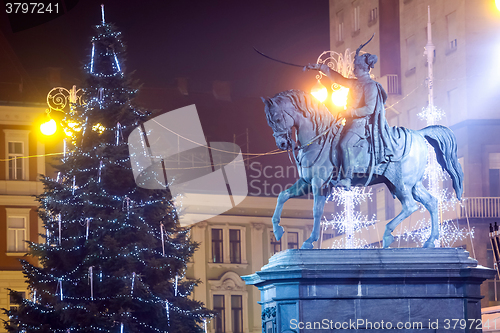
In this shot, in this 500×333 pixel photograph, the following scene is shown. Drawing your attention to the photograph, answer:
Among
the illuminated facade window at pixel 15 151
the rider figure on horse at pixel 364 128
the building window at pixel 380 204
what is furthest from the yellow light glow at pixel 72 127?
the building window at pixel 380 204

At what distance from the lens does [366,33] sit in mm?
36906

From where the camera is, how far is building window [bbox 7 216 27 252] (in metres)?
35.4

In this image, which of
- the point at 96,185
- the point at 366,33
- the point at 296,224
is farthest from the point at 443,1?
the point at 96,185

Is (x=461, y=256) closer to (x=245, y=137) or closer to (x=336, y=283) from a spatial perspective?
(x=336, y=283)

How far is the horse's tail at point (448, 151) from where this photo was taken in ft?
38.5

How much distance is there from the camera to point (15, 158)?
36.1 meters

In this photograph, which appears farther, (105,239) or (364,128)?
(105,239)

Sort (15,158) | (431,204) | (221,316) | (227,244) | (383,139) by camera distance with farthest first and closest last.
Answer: (227,244)
(221,316)
(15,158)
(431,204)
(383,139)

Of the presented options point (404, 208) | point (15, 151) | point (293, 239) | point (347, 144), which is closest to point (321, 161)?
point (347, 144)

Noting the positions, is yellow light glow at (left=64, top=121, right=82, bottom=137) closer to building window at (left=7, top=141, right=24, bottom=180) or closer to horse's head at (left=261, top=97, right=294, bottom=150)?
horse's head at (left=261, top=97, right=294, bottom=150)

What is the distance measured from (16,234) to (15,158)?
316 cm

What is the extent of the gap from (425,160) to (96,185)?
1062cm

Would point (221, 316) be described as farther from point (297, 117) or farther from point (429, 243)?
point (297, 117)

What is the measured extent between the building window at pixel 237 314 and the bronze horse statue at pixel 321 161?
28726 mm
